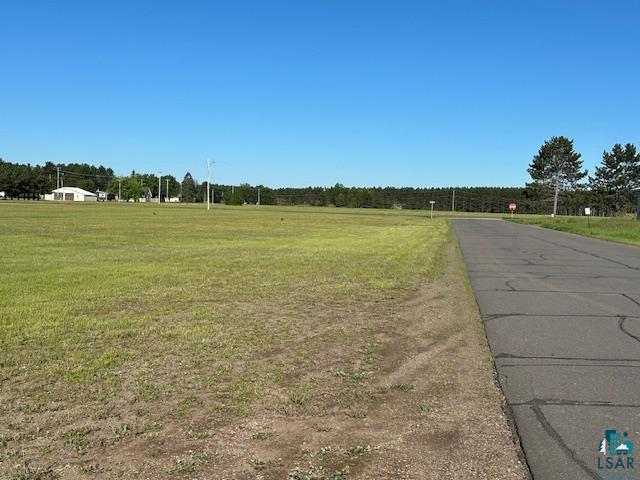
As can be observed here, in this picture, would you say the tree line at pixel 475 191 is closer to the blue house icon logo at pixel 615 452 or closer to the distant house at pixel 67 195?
the distant house at pixel 67 195

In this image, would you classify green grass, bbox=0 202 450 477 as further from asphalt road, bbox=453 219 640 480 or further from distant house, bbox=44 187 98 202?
distant house, bbox=44 187 98 202

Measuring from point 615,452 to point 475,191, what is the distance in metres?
170

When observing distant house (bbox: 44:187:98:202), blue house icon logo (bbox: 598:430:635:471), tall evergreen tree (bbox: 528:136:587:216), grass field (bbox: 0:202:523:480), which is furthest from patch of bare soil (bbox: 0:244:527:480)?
distant house (bbox: 44:187:98:202)

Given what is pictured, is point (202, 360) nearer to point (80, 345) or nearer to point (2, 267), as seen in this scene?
point (80, 345)

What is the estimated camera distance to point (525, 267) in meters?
16.8

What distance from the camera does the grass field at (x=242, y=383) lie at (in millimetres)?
3674

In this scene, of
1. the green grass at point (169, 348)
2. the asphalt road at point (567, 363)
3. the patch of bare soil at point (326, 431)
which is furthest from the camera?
the green grass at point (169, 348)

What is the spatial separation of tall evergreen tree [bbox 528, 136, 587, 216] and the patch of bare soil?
10646 centimetres

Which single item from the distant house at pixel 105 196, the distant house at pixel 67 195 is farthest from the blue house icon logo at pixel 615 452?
the distant house at pixel 105 196

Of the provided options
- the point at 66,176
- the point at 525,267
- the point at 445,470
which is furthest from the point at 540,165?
the point at 66,176

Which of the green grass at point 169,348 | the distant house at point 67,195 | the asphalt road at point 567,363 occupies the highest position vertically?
the distant house at point 67,195

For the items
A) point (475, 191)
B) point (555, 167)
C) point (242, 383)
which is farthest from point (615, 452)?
point (475, 191)

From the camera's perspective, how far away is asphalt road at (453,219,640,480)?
12.6ft

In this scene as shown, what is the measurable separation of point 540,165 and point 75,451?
111m
